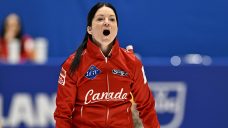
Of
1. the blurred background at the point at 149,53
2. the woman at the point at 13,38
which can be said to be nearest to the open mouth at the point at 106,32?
the blurred background at the point at 149,53

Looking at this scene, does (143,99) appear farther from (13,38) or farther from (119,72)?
(13,38)

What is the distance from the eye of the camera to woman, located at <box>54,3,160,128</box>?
325 centimetres

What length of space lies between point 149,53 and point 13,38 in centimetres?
192

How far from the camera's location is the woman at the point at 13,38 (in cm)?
770

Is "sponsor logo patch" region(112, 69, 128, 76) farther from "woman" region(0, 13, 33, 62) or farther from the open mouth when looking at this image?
"woman" region(0, 13, 33, 62)

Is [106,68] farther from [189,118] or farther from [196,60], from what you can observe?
[196,60]

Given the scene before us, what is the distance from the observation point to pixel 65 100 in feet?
10.6

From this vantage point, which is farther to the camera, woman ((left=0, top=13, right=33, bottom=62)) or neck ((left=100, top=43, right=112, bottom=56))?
woman ((left=0, top=13, right=33, bottom=62))

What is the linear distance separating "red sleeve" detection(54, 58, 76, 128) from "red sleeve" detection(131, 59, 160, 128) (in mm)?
369

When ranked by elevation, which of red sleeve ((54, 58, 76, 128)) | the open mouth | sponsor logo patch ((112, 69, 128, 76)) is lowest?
red sleeve ((54, 58, 76, 128))

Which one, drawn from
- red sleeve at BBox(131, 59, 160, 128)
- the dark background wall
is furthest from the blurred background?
red sleeve at BBox(131, 59, 160, 128)

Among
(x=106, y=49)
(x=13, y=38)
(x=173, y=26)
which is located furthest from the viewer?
(x=173, y=26)

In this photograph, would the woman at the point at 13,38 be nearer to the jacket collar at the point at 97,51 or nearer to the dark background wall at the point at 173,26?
the dark background wall at the point at 173,26

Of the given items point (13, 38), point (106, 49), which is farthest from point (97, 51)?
point (13, 38)
